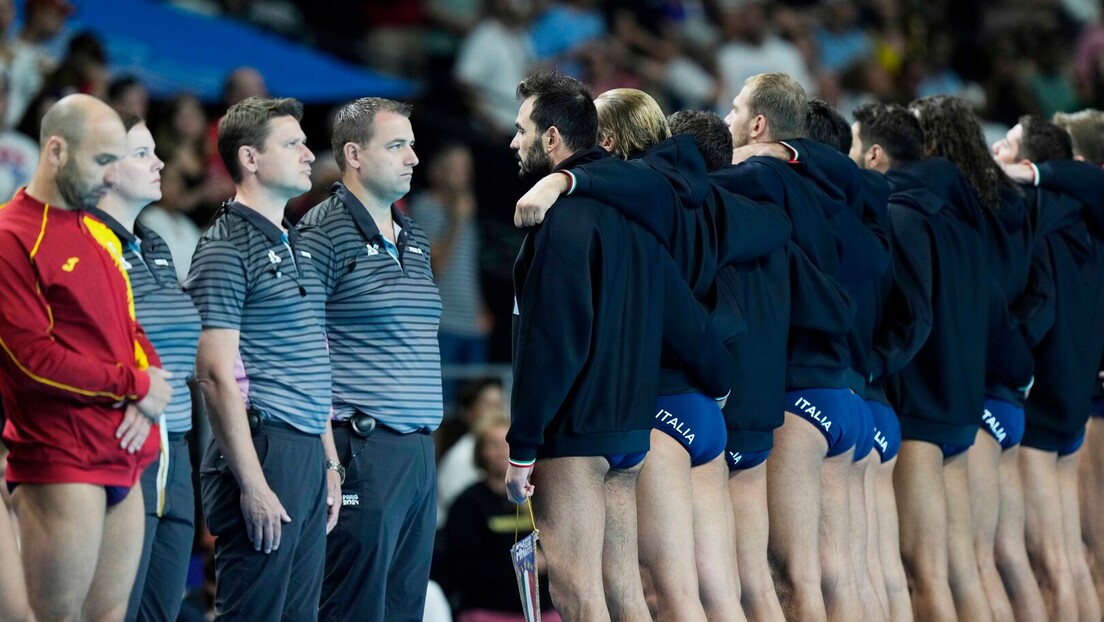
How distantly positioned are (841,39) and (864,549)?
32.5ft

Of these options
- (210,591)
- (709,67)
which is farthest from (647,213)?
(709,67)

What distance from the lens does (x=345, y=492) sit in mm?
5180

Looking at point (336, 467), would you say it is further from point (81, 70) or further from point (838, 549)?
point (81, 70)

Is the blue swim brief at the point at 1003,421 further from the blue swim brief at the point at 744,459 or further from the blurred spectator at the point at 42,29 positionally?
the blurred spectator at the point at 42,29

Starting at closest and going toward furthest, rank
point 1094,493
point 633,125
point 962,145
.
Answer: point 633,125
point 962,145
point 1094,493

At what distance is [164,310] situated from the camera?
4.70m

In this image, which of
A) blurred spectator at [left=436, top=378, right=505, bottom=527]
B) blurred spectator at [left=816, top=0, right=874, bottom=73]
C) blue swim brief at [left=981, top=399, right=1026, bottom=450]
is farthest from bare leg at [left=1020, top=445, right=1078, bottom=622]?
blurred spectator at [left=816, top=0, right=874, bottom=73]

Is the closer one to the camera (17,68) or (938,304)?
(938,304)

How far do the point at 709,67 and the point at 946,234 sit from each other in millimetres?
7609

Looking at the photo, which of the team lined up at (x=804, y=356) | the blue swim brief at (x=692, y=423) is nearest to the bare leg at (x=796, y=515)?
the team lined up at (x=804, y=356)

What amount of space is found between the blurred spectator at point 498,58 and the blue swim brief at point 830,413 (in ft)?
20.6

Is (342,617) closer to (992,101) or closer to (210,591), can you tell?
Result: (210,591)

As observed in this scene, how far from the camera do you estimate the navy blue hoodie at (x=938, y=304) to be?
6457 millimetres

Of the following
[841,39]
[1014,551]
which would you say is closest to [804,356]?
[1014,551]
